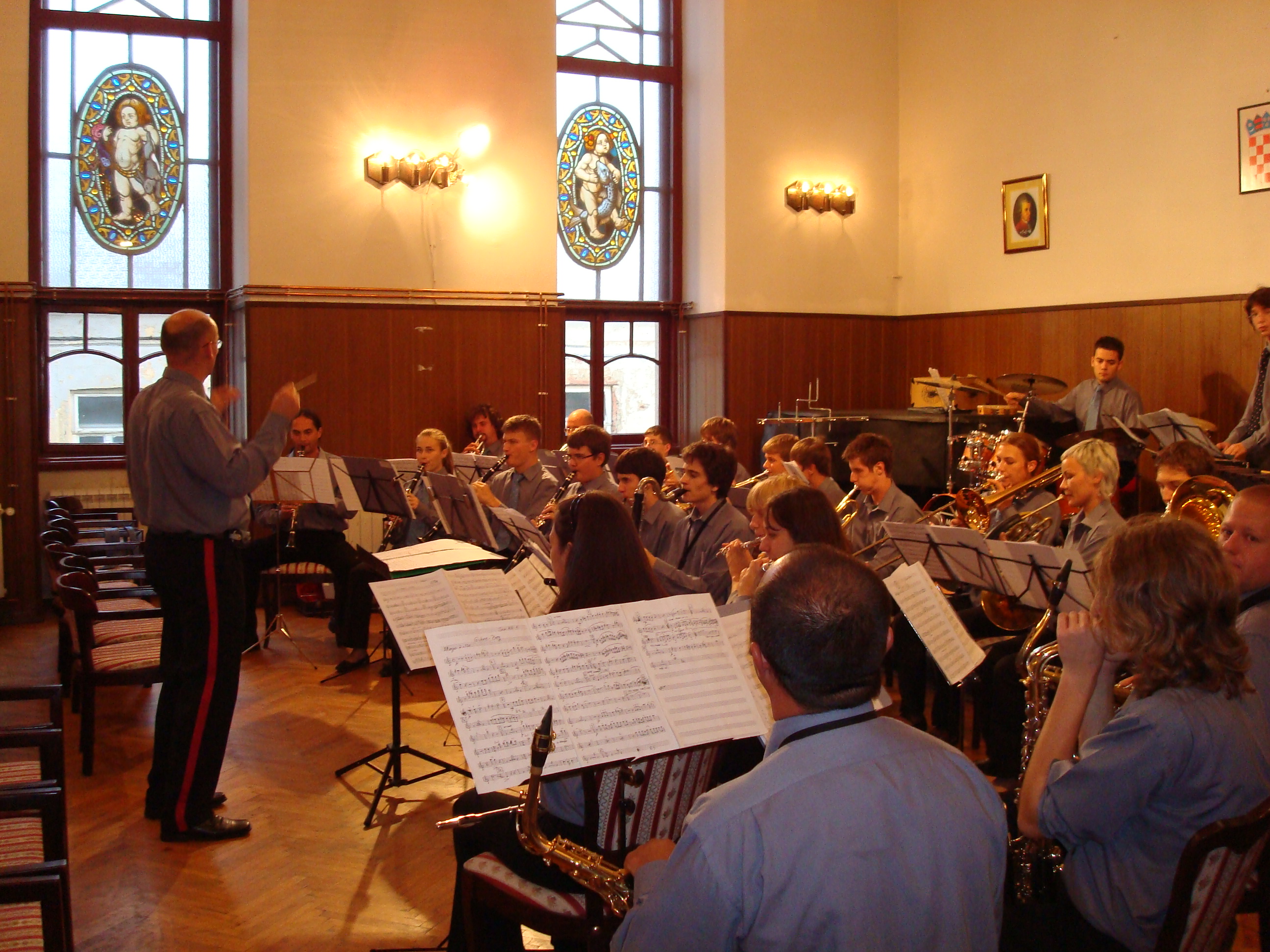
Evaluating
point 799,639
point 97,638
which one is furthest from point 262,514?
point 799,639

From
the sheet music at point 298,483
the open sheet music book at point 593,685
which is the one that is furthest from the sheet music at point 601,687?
the sheet music at point 298,483

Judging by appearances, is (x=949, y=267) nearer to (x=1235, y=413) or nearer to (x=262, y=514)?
(x=1235, y=413)

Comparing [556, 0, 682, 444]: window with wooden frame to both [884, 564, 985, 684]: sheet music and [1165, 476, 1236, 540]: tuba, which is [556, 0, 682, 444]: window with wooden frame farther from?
[884, 564, 985, 684]: sheet music

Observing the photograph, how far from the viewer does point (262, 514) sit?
6.46 meters

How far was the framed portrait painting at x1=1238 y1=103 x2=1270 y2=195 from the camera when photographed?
24.1 feet

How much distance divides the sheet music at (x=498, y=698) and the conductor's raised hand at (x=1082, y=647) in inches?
39.5

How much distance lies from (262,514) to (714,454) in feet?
10.3

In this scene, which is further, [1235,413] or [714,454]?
[1235,413]

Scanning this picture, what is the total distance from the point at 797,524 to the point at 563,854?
139 centimetres

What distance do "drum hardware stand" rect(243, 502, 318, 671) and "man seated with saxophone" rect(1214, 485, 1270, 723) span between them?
4792mm

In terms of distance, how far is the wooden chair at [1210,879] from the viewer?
1.78m

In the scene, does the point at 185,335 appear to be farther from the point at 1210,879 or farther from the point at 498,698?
the point at 1210,879

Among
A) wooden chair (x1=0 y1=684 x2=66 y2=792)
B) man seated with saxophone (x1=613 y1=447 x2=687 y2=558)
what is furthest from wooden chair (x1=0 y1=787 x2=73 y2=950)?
man seated with saxophone (x1=613 y1=447 x2=687 y2=558)

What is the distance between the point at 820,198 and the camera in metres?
9.67
